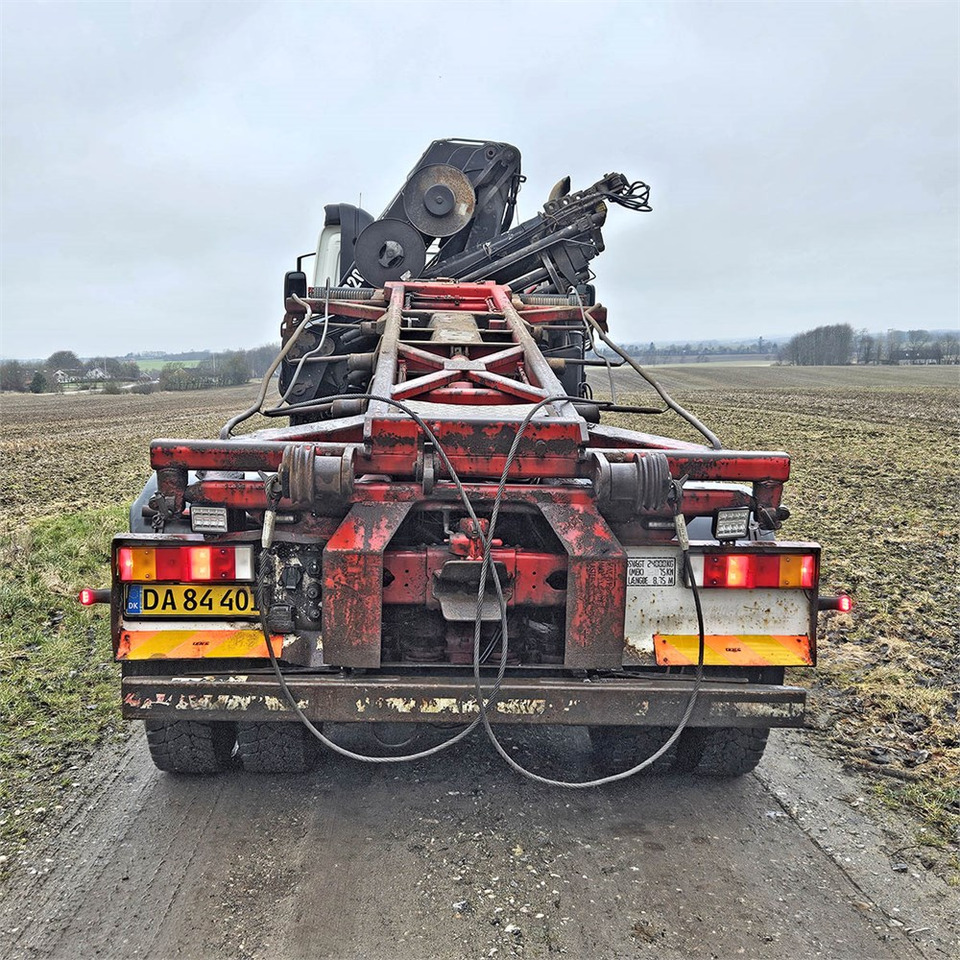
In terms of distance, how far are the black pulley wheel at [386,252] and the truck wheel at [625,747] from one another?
4.11m

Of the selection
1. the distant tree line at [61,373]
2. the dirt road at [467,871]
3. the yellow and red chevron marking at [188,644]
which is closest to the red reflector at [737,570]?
the dirt road at [467,871]

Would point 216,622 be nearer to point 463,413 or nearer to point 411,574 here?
point 411,574

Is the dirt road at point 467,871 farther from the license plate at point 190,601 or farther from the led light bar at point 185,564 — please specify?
the led light bar at point 185,564

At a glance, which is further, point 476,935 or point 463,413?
point 463,413

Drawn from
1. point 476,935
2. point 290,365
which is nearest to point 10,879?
point 476,935

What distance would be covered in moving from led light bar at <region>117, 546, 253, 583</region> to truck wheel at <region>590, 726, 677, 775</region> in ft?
5.68

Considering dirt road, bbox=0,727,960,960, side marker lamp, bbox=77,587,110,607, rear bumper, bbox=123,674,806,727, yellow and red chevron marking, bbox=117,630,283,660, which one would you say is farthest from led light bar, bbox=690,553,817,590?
side marker lamp, bbox=77,587,110,607

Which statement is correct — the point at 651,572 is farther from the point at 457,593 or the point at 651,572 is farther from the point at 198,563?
the point at 198,563

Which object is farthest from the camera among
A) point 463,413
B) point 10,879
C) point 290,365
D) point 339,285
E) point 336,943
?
point 339,285

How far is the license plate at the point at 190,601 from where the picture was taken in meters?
3.42

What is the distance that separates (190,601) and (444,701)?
1.07 metres

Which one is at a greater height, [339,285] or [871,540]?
[339,285]

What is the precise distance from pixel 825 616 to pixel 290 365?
4.12 metres

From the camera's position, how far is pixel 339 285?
7.29 metres
